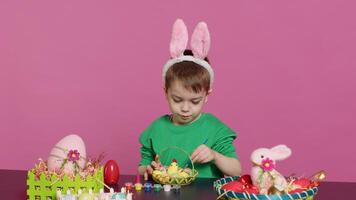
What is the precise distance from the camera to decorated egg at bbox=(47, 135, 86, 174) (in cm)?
195

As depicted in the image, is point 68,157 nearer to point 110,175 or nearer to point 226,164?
point 110,175

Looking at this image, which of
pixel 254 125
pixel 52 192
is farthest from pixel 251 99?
pixel 52 192

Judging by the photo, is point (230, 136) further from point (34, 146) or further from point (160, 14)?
point (34, 146)

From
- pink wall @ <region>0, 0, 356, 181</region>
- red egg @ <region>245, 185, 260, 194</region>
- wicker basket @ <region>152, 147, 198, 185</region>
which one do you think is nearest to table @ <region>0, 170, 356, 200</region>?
wicker basket @ <region>152, 147, 198, 185</region>

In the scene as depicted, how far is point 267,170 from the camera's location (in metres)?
1.76

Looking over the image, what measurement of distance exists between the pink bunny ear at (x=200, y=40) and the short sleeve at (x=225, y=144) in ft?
0.85

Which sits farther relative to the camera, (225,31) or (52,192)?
(225,31)

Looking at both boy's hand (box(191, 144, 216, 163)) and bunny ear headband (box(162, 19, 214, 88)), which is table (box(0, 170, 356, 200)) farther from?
bunny ear headband (box(162, 19, 214, 88))

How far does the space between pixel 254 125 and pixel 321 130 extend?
30cm

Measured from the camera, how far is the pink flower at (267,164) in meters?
1.76

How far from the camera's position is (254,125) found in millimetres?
3379

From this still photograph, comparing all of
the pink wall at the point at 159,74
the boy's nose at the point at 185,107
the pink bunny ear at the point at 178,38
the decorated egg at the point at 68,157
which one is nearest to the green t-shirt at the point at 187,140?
the boy's nose at the point at 185,107

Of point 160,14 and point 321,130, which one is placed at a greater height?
point 160,14

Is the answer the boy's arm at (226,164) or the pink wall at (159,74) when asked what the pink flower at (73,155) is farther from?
the pink wall at (159,74)
